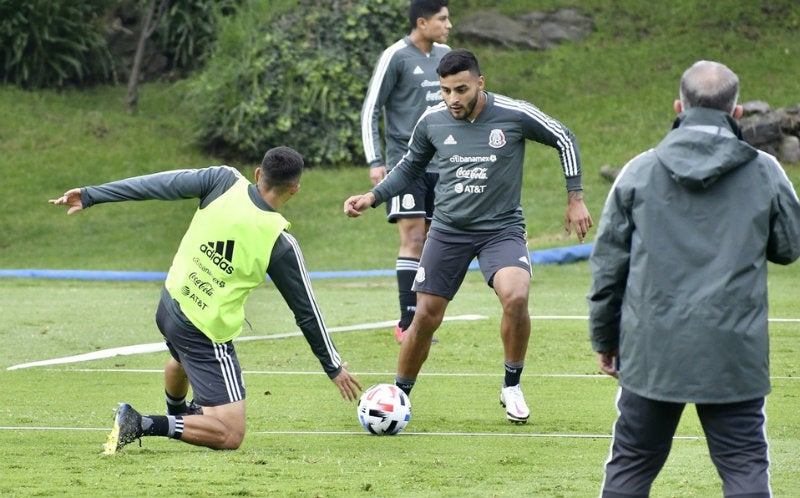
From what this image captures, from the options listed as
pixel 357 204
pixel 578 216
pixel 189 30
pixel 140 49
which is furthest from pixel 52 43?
pixel 578 216

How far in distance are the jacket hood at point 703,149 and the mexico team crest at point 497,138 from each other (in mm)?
3718

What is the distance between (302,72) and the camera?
2525cm

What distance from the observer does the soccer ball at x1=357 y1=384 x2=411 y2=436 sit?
7863mm

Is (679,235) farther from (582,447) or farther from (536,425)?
(536,425)

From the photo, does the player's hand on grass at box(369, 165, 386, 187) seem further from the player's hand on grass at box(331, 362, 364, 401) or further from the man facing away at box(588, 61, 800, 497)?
the man facing away at box(588, 61, 800, 497)

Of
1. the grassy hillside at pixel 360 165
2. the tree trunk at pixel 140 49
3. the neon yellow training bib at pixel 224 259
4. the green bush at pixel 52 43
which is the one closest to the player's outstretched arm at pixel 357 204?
the neon yellow training bib at pixel 224 259

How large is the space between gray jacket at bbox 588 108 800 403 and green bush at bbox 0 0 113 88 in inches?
977

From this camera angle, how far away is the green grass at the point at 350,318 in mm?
6652

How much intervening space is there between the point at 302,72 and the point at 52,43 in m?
7.18

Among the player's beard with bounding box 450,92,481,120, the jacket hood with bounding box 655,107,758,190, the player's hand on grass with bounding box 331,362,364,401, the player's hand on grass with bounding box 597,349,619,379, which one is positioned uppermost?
the jacket hood with bounding box 655,107,758,190

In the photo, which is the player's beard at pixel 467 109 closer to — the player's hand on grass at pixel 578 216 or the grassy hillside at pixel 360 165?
the player's hand on grass at pixel 578 216

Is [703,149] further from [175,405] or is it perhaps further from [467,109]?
[175,405]

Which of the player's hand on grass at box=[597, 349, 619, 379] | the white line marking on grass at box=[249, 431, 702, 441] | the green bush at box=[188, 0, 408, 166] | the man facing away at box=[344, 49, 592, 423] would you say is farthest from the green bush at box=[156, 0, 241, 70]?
the player's hand on grass at box=[597, 349, 619, 379]

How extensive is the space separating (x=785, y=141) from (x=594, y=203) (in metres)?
3.97
